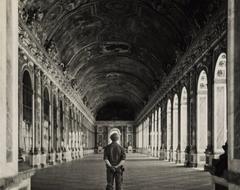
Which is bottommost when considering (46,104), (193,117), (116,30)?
(193,117)

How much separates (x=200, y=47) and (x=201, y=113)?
12.4ft

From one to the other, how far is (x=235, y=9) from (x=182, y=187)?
23.2 ft

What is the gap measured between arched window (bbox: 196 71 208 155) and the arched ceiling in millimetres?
2846

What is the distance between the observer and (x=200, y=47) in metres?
22.1

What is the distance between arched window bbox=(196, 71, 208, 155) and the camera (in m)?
23.3

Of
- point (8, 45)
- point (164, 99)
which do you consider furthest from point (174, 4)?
point (8, 45)

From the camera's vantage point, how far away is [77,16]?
26.1 metres

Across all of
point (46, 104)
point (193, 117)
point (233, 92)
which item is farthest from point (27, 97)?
point (233, 92)

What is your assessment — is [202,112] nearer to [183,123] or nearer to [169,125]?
[183,123]

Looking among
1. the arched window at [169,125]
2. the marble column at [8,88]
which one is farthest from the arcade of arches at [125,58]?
the arched window at [169,125]

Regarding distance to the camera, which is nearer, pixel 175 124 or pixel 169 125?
pixel 175 124

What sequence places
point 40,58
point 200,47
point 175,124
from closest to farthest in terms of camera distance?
point 200,47, point 40,58, point 175,124

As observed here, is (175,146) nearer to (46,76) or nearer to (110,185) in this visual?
(46,76)

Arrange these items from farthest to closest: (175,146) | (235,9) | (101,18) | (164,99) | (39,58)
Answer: (164,99)
(175,146)
(101,18)
(39,58)
(235,9)
